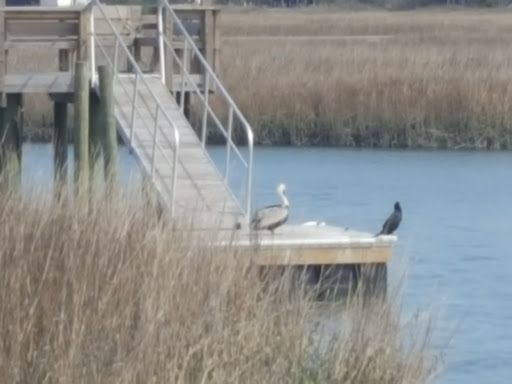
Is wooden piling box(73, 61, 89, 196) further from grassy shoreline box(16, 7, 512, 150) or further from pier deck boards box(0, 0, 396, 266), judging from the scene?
grassy shoreline box(16, 7, 512, 150)

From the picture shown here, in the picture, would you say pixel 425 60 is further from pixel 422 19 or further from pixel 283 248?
pixel 422 19

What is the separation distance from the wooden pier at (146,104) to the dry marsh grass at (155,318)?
3.36 m

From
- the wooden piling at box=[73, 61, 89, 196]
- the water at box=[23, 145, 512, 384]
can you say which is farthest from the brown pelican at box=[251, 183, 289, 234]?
the wooden piling at box=[73, 61, 89, 196]

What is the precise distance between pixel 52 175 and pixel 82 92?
2396 millimetres

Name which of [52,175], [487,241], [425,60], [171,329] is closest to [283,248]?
[52,175]

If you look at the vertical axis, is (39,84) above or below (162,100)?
above

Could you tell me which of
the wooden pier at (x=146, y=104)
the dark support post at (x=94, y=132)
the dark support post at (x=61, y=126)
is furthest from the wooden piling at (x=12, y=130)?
the dark support post at (x=94, y=132)

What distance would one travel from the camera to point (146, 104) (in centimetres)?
1438

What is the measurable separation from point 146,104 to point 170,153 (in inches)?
32.3

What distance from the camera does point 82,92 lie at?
13188 mm

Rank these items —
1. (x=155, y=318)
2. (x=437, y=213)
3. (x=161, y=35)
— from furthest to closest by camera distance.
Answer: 1. (x=437, y=213)
2. (x=161, y=35)
3. (x=155, y=318)

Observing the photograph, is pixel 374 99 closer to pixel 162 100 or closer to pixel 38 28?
pixel 162 100

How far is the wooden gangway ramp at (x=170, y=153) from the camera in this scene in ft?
41.8

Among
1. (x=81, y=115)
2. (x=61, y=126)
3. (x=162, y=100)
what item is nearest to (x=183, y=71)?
(x=162, y=100)
